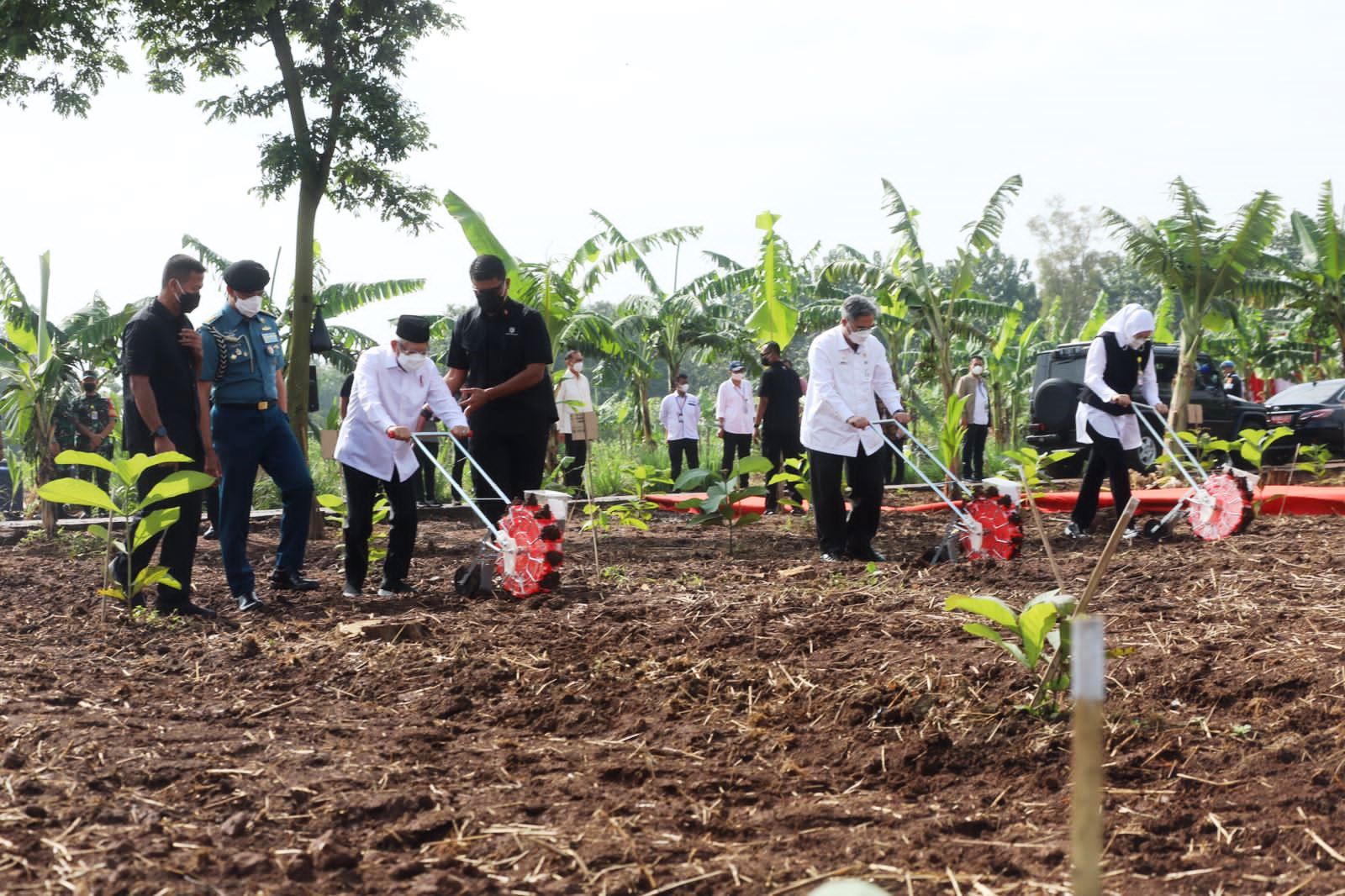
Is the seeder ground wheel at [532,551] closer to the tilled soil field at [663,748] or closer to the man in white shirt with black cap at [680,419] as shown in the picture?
the tilled soil field at [663,748]

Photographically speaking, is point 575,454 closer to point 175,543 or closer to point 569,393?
point 569,393

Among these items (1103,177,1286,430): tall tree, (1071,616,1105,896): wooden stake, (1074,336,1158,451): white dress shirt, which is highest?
(1103,177,1286,430): tall tree

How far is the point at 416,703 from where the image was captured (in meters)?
4.10

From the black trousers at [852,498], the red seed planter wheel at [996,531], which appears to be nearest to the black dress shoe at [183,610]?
the black trousers at [852,498]

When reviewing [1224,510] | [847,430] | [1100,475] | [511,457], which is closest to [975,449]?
[1100,475]

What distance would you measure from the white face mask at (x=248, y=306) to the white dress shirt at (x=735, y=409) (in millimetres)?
8127

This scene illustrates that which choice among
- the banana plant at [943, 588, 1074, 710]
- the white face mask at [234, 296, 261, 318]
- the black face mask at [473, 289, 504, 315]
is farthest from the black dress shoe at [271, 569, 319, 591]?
the banana plant at [943, 588, 1074, 710]

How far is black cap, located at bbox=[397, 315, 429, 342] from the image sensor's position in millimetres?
6375

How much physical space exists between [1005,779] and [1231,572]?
370 centimetres

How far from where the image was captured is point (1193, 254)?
640 inches

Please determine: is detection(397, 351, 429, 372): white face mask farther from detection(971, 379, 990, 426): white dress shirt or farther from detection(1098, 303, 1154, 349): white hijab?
detection(971, 379, 990, 426): white dress shirt

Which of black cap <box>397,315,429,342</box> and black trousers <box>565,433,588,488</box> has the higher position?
black cap <box>397,315,429,342</box>

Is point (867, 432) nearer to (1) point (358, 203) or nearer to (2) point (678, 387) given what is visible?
(1) point (358, 203)

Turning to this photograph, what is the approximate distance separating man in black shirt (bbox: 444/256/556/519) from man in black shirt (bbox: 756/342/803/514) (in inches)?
222
